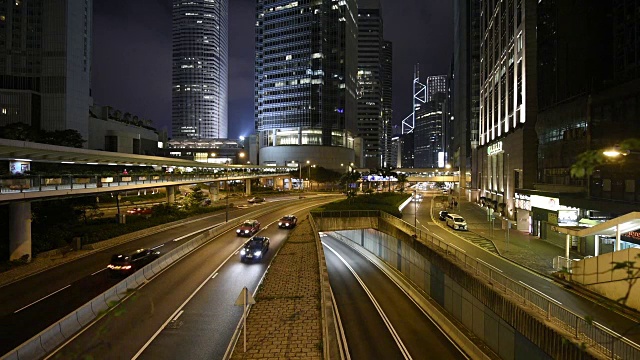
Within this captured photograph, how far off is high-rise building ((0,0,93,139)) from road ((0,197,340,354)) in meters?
78.9

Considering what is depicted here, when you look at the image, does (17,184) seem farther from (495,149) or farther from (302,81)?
(302,81)

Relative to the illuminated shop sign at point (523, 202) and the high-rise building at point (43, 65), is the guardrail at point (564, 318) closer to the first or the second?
the illuminated shop sign at point (523, 202)

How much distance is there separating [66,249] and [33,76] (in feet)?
280

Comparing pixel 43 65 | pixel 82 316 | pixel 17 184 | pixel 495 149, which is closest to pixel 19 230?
pixel 17 184

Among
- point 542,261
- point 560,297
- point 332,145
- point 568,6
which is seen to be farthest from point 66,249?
point 332,145

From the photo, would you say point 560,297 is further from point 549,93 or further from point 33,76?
point 33,76

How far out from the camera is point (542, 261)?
2703 cm

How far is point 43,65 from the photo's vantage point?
291 ft

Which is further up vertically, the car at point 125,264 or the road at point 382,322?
the car at point 125,264

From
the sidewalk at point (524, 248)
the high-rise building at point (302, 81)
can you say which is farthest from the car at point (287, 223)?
the high-rise building at point (302, 81)

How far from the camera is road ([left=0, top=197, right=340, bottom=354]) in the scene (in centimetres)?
1462

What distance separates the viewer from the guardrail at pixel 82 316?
1222 cm

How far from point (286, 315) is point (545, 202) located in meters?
31.0

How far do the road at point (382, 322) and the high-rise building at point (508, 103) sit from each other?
72.8ft
